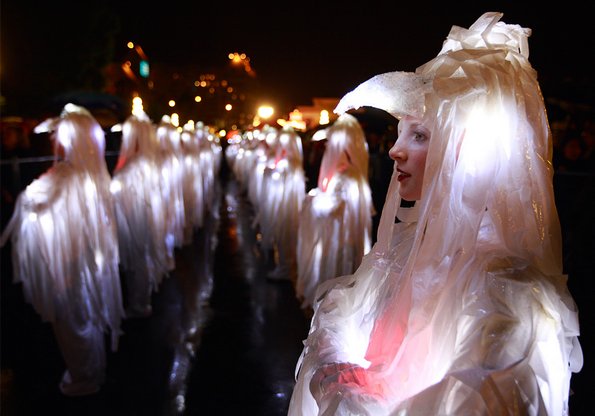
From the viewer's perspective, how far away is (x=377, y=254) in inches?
78.6

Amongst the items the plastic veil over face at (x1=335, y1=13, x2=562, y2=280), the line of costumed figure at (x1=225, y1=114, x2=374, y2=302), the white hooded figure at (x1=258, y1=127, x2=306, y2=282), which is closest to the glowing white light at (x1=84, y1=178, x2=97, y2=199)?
the line of costumed figure at (x1=225, y1=114, x2=374, y2=302)

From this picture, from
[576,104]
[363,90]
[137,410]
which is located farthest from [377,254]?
[576,104]

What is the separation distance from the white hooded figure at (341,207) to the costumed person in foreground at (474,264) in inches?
168

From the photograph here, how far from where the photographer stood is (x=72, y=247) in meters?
4.55

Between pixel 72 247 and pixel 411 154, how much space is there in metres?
3.77

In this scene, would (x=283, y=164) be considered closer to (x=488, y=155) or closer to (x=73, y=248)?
(x=73, y=248)

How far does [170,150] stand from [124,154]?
3.10 metres

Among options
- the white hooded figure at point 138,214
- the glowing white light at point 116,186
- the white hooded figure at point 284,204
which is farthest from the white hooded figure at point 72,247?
the white hooded figure at point 284,204

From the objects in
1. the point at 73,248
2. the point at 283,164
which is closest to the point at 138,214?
the point at 73,248

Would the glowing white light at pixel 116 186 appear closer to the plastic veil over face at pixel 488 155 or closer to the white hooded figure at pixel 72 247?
the white hooded figure at pixel 72 247

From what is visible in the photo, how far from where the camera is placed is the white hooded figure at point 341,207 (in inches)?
236

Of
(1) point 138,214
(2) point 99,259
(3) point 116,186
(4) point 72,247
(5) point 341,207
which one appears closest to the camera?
(4) point 72,247

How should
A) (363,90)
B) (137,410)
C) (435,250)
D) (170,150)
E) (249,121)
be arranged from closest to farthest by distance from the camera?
(435,250)
(363,90)
(137,410)
(170,150)
(249,121)

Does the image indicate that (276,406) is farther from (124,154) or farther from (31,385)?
(124,154)
